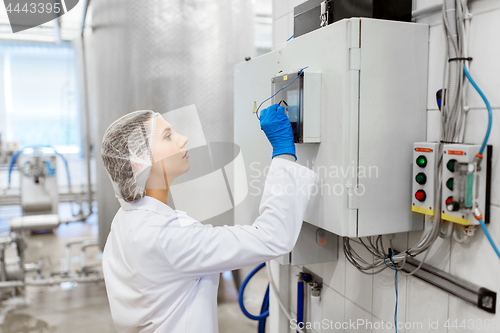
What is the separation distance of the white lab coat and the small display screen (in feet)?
0.43

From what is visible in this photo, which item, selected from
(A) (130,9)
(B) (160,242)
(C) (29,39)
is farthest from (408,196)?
(C) (29,39)

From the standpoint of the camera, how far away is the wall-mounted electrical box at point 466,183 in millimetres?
913

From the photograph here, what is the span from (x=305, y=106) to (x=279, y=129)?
11cm

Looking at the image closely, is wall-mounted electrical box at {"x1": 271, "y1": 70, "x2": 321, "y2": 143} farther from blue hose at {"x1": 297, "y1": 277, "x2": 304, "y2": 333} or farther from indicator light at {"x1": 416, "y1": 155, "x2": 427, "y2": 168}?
blue hose at {"x1": 297, "y1": 277, "x2": 304, "y2": 333}

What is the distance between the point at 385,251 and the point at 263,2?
3.31 m

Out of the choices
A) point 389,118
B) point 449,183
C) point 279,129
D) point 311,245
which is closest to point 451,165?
point 449,183

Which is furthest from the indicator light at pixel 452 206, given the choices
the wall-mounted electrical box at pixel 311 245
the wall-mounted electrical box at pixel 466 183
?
the wall-mounted electrical box at pixel 311 245

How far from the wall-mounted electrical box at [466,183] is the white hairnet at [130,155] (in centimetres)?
82

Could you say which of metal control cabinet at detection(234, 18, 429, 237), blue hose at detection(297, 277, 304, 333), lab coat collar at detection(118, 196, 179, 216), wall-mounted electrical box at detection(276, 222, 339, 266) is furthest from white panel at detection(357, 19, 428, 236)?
blue hose at detection(297, 277, 304, 333)

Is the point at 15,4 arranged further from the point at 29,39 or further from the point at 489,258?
the point at 489,258

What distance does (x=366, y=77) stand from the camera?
1.04 metres

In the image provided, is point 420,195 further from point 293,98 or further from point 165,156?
point 165,156

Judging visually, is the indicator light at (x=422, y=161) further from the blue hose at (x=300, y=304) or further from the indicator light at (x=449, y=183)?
the blue hose at (x=300, y=304)

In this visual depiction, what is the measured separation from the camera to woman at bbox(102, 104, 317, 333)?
101 centimetres
